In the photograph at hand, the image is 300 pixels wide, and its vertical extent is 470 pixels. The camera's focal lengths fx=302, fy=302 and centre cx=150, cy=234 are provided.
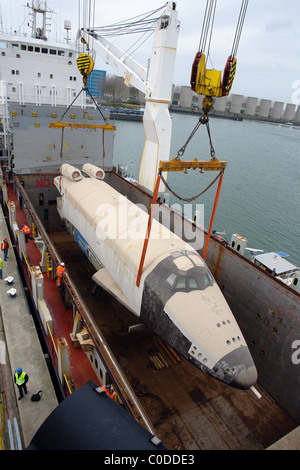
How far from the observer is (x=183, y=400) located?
9797mm

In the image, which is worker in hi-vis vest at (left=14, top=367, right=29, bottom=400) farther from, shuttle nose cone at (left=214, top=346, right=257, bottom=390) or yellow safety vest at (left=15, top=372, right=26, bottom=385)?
shuttle nose cone at (left=214, top=346, right=257, bottom=390)

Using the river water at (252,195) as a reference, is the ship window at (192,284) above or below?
above

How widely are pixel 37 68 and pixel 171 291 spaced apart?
84.7 feet

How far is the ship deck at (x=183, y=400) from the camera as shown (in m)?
8.88

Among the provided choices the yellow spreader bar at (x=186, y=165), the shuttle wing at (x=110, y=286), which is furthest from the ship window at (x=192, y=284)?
the yellow spreader bar at (x=186, y=165)

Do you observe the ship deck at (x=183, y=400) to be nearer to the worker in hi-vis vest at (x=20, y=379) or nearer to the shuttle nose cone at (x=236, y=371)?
the worker in hi-vis vest at (x=20, y=379)

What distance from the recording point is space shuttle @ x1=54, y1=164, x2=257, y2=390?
311 inches

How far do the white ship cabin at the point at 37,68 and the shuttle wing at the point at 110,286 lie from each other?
1970 centimetres

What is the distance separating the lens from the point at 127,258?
10.4 m

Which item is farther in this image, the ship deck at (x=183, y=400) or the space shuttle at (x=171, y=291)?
the ship deck at (x=183, y=400)

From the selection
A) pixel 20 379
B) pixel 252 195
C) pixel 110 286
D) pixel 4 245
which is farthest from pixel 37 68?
pixel 252 195

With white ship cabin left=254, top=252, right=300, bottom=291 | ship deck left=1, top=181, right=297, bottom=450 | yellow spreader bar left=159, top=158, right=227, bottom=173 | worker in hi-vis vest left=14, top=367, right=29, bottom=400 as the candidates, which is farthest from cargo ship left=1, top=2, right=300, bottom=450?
white ship cabin left=254, top=252, right=300, bottom=291

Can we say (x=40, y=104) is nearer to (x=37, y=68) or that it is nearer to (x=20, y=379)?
(x=37, y=68)
